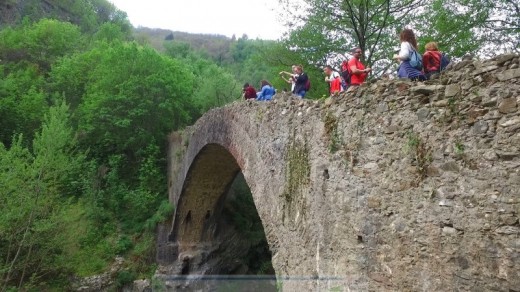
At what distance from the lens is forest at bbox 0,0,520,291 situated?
43.7ft

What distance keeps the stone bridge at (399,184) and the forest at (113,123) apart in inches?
311

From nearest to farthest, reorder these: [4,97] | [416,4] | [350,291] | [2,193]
Answer: [350,291], [2,193], [416,4], [4,97]

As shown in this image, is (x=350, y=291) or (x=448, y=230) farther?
(x=350, y=291)

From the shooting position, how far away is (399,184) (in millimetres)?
5344

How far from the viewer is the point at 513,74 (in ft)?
13.2

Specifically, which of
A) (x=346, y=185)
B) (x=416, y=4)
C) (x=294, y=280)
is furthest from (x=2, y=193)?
(x=416, y=4)

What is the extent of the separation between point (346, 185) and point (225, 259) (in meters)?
13.9

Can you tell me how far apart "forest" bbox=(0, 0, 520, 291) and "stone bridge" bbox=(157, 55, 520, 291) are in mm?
7891

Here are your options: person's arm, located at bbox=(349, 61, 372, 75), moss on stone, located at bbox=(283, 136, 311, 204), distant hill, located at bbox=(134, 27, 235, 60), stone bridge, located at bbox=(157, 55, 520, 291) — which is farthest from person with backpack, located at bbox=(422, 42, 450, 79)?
distant hill, located at bbox=(134, 27, 235, 60)

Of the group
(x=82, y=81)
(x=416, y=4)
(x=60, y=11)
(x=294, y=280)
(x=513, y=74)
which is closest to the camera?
(x=513, y=74)

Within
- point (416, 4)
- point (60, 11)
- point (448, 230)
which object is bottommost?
point (448, 230)

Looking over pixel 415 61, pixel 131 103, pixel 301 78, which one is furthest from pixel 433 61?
pixel 131 103

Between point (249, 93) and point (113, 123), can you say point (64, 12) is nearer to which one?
point (113, 123)

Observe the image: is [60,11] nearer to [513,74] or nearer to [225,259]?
[225,259]
